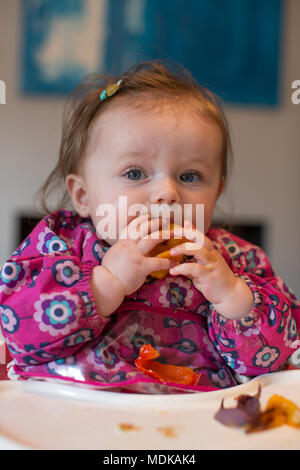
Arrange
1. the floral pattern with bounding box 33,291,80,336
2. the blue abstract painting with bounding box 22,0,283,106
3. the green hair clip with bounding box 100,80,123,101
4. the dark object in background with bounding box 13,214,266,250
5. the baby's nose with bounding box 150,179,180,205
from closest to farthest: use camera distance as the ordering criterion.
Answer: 1. the floral pattern with bounding box 33,291,80,336
2. the baby's nose with bounding box 150,179,180,205
3. the green hair clip with bounding box 100,80,123,101
4. the blue abstract painting with bounding box 22,0,283,106
5. the dark object in background with bounding box 13,214,266,250

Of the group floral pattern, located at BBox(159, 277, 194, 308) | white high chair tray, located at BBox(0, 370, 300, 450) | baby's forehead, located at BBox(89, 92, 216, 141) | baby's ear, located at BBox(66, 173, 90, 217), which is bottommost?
white high chair tray, located at BBox(0, 370, 300, 450)

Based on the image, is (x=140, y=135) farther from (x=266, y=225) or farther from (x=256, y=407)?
(x=266, y=225)

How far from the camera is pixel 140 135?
2.56 ft

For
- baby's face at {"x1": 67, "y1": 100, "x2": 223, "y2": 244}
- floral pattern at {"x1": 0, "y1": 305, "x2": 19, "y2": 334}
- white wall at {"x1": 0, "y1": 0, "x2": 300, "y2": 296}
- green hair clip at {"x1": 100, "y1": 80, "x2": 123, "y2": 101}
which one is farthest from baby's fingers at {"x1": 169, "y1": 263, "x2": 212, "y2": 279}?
white wall at {"x1": 0, "y1": 0, "x2": 300, "y2": 296}

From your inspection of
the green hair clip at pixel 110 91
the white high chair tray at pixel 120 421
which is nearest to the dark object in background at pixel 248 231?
the green hair clip at pixel 110 91

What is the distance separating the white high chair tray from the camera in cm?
48

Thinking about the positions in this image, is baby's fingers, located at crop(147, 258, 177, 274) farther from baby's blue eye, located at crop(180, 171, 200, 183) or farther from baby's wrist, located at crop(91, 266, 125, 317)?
baby's blue eye, located at crop(180, 171, 200, 183)

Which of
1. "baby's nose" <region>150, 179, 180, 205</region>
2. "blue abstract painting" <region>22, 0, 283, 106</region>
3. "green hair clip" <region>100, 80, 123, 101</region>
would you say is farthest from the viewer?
"blue abstract painting" <region>22, 0, 283, 106</region>

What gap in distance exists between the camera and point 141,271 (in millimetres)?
691

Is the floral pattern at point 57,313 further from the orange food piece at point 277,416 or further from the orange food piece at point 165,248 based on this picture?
the orange food piece at point 277,416

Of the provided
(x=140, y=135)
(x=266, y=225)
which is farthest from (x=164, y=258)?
(x=266, y=225)

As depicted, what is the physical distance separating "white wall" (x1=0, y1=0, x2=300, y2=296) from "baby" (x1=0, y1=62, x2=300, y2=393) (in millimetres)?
1991

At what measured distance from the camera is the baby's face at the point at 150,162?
78 cm

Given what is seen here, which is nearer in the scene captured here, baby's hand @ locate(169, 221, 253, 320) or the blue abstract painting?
baby's hand @ locate(169, 221, 253, 320)
